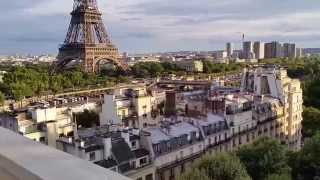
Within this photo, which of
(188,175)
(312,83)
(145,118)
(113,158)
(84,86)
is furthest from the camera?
(84,86)

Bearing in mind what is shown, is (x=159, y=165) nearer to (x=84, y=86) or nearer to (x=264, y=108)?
(x=264, y=108)

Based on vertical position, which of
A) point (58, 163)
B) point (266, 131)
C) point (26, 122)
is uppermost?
point (58, 163)

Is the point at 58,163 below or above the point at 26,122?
above

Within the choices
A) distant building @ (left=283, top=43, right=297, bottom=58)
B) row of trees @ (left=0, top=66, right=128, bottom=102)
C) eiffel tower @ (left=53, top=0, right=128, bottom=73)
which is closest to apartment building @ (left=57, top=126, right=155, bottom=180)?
row of trees @ (left=0, top=66, right=128, bottom=102)

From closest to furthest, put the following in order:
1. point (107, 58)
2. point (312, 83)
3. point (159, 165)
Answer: point (159, 165) → point (312, 83) → point (107, 58)

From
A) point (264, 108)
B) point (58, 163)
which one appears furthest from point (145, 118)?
point (58, 163)

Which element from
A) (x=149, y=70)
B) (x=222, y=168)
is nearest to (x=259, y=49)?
(x=149, y=70)
